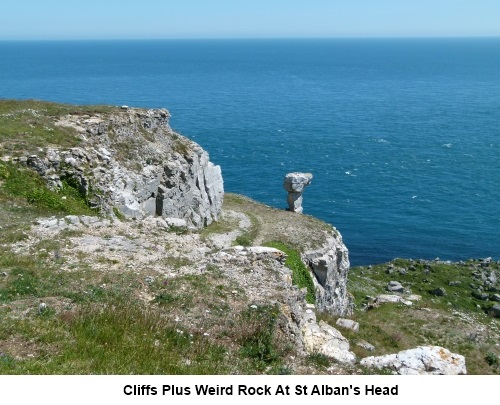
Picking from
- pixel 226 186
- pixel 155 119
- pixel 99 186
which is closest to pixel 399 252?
pixel 226 186

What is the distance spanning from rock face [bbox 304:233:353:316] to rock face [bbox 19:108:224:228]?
11.9 m

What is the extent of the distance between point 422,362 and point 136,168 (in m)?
28.3

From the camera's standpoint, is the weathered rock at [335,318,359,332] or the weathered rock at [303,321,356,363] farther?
the weathered rock at [335,318,359,332]

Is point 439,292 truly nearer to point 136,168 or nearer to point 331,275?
point 331,275

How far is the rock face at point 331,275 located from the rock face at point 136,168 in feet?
39.2

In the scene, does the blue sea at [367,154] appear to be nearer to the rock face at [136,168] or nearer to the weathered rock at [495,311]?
the weathered rock at [495,311]

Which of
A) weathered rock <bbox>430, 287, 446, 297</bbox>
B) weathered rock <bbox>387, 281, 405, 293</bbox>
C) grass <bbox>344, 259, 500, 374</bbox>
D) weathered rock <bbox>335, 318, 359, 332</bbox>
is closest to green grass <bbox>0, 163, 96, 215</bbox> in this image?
grass <bbox>344, 259, 500, 374</bbox>

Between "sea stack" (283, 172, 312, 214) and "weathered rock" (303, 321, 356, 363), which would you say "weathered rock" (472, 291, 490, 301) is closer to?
"sea stack" (283, 172, 312, 214)

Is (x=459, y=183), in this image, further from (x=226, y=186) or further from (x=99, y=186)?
(x=99, y=186)

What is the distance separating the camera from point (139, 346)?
49.5ft

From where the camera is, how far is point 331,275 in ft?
147

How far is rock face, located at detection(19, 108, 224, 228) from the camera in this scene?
36.4 metres

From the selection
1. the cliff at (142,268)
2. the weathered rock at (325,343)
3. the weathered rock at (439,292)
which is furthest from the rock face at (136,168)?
the weathered rock at (439,292)

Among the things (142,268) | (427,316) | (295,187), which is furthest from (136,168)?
(427,316)
